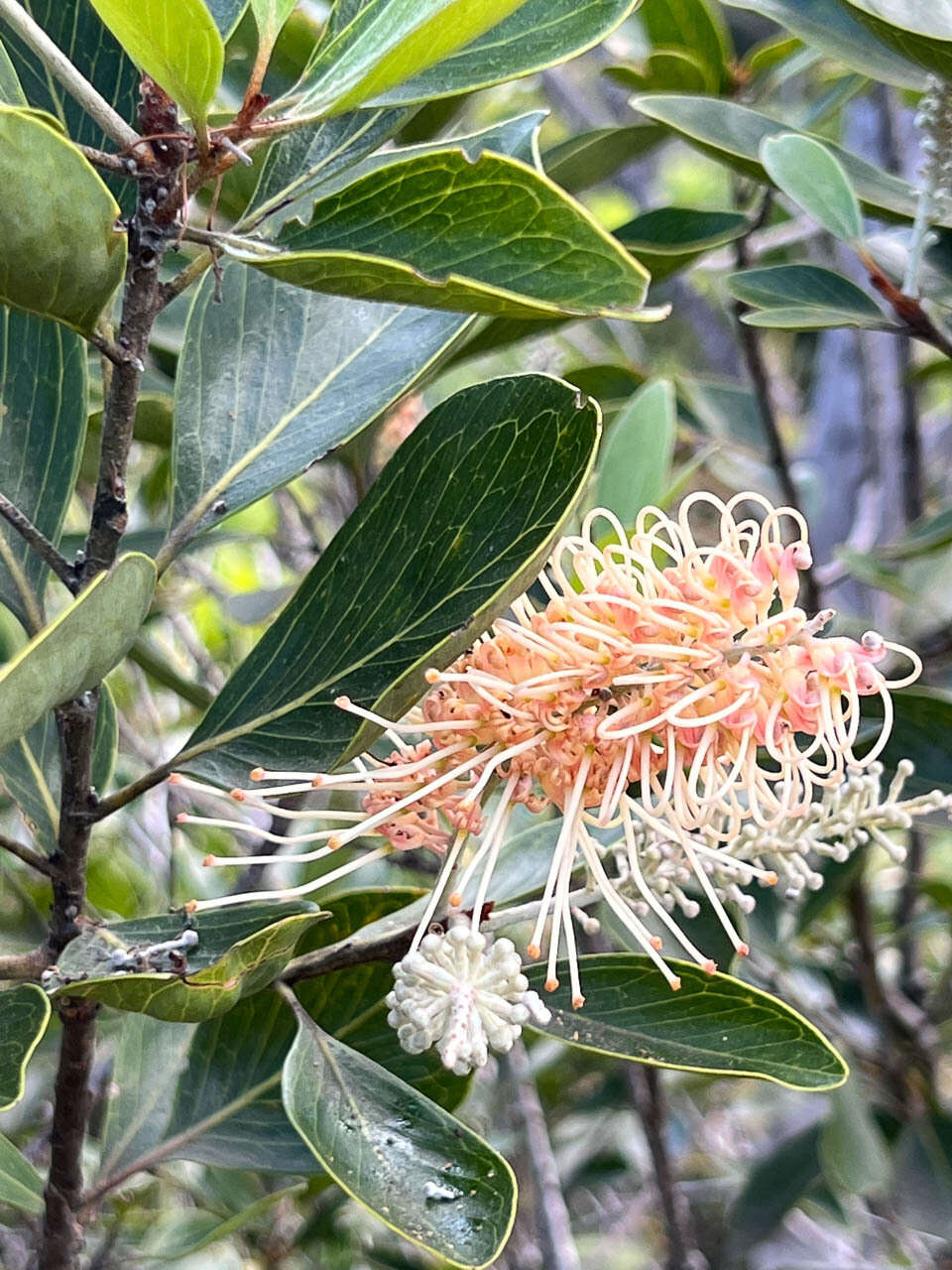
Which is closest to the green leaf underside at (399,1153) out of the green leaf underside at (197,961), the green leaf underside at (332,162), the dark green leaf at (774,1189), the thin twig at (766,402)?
the green leaf underside at (197,961)

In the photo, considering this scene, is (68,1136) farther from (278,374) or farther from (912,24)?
(912,24)

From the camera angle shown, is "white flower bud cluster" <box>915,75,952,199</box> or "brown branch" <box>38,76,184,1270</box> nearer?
"brown branch" <box>38,76,184,1270</box>

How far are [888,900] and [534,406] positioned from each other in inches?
66.5

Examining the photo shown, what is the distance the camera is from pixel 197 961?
0.62m

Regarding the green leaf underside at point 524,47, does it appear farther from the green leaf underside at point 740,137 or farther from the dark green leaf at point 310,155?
the green leaf underside at point 740,137

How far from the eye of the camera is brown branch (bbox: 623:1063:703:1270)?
124 cm

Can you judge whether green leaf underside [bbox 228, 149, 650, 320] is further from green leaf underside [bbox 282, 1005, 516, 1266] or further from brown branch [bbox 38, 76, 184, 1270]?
green leaf underside [bbox 282, 1005, 516, 1266]

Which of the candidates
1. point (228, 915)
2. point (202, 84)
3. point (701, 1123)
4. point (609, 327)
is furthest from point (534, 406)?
point (701, 1123)

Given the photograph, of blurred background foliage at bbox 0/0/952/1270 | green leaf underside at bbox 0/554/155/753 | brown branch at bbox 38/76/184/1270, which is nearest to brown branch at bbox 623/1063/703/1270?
blurred background foliage at bbox 0/0/952/1270

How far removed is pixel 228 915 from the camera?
0.65 meters

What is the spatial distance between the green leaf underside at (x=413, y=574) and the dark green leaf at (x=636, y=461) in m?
0.37

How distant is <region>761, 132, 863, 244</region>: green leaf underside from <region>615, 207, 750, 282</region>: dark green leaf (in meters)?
0.10

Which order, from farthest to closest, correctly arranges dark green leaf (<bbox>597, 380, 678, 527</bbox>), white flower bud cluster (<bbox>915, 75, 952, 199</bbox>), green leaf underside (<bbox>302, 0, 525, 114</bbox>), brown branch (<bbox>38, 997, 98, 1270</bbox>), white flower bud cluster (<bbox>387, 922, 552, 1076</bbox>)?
dark green leaf (<bbox>597, 380, 678, 527</bbox>) < white flower bud cluster (<bbox>915, 75, 952, 199</bbox>) < brown branch (<bbox>38, 997, 98, 1270</bbox>) < white flower bud cluster (<bbox>387, 922, 552, 1076</bbox>) < green leaf underside (<bbox>302, 0, 525, 114</bbox>)

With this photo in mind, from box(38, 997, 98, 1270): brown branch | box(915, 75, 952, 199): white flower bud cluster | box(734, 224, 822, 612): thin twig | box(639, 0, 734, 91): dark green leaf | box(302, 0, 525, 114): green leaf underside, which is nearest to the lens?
box(302, 0, 525, 114): green leaf underside
